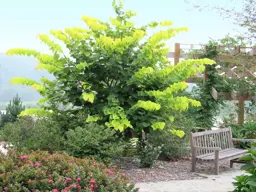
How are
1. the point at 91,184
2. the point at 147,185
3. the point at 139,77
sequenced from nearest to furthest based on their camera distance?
the point at 91,184 → the point at 147,185 → the point at 139,77

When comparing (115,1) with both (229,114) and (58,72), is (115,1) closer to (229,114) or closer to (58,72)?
(58,72)

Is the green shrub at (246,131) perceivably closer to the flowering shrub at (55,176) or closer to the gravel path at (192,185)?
the gravel path at (192,185)

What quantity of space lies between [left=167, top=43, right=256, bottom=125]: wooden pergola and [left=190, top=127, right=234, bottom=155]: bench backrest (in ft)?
11.6

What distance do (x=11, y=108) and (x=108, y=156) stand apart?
7.28m

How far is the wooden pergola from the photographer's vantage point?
1416 cm

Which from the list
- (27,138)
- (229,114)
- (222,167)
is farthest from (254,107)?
(27,138)

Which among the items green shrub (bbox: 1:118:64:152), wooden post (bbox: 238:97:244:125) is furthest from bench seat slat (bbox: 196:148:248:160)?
wooden post (bbox: 238:97:244:125)

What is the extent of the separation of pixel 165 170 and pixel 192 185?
61.7 inches

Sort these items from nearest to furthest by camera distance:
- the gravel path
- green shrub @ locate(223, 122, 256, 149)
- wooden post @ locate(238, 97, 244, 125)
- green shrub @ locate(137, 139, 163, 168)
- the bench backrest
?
1. the gravel path
2. green shrub @ locate(137, 139, 163, 168)
3. the bench backrest
4. green shrub @ locate(223, 122, 256, 149)
5. wooden post @ locate(238, 97, 244, 125)

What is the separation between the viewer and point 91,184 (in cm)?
455

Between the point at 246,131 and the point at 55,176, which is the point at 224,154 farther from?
the point at 55,176

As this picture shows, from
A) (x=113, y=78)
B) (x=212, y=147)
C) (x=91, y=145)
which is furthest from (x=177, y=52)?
(x=91, y=145)

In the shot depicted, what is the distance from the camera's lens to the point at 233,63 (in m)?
14.6

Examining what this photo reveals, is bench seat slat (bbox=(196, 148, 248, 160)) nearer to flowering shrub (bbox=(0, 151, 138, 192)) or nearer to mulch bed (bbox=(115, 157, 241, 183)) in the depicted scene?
mulch bed (bbox=(115, 157, 241, 183))
